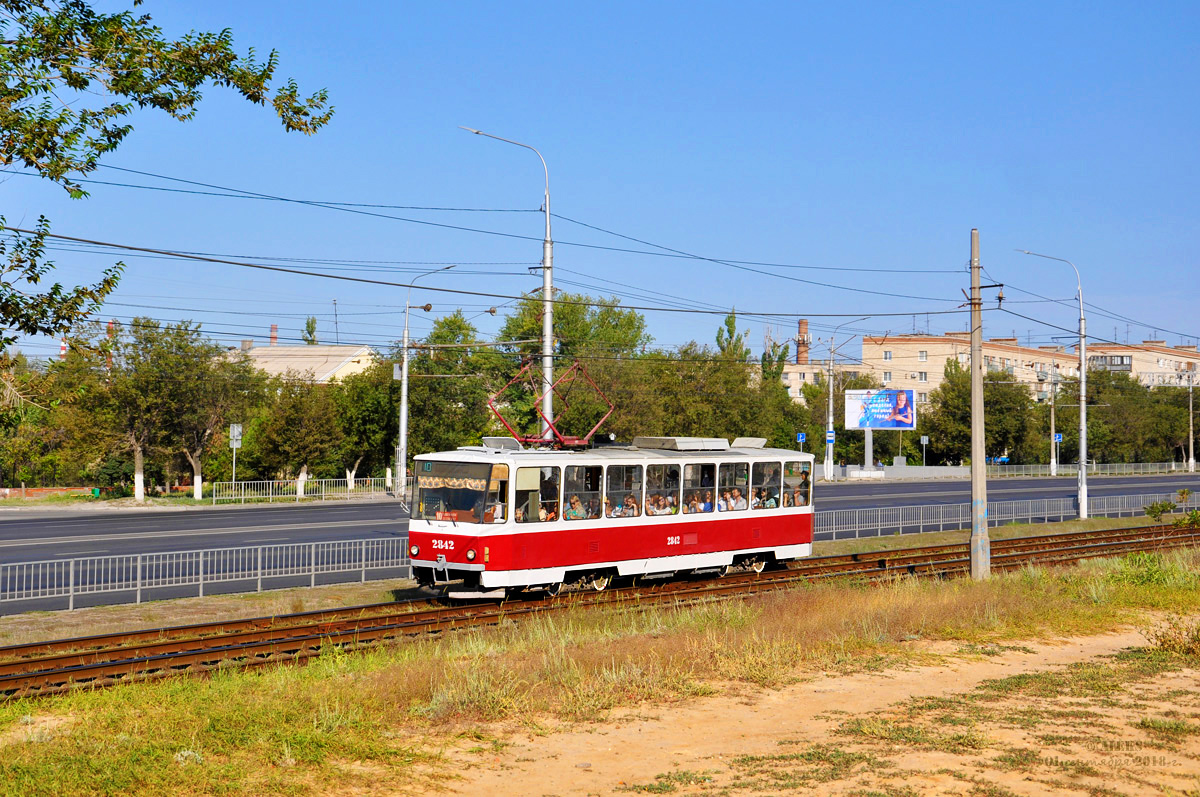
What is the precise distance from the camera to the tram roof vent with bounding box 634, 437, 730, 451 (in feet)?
69.9

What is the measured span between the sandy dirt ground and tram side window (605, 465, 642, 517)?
7.48 metres

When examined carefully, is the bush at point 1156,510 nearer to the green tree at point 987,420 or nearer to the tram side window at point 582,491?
the tram side window at point 582,491

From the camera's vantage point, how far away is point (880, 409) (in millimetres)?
78938

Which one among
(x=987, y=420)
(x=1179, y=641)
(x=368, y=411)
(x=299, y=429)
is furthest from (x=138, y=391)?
(x=987, y=420)

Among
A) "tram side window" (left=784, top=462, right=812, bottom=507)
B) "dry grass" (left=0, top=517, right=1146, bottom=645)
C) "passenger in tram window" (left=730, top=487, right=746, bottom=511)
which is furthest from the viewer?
"tram side window" (left=784, top=462, right=812, bottom=507)

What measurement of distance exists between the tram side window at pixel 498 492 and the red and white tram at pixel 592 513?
0.7 inches

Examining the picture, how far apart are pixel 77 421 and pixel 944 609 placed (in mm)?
40743

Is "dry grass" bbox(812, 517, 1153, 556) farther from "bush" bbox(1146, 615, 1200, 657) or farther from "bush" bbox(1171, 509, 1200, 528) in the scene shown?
"bush" bbox(1146, 615, 1200, 657)

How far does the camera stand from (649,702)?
38.0 ft

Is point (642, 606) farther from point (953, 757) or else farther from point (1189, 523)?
point (1189, 523)

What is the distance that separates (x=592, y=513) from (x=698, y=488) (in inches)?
111

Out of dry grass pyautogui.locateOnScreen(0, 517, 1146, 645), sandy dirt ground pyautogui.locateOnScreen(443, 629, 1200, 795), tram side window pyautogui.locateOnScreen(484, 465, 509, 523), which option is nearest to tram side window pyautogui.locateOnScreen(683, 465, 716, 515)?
tram side window pyautogui.locateOnScreen(484, 465, 509, 523)

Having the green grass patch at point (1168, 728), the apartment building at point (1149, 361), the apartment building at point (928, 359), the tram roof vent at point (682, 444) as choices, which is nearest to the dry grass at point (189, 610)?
the tram roof vent at point (682, 444)

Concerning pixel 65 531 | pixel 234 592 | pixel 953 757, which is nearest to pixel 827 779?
pixel 953 757
